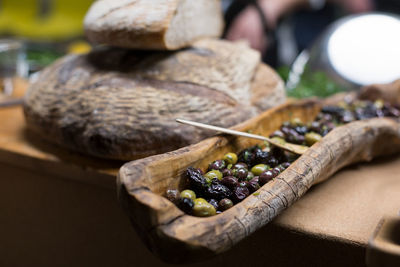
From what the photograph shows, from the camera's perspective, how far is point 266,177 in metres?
0.92

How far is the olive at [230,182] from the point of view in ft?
2.94

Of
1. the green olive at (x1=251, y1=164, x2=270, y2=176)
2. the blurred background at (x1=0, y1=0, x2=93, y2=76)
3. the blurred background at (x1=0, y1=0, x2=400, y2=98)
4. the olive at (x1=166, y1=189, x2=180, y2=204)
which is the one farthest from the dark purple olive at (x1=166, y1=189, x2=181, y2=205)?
the blurred background at (x1=0, y1=0, x2=93, y2=76)

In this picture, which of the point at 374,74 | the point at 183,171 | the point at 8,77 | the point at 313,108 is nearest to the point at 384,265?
the point at 183,171

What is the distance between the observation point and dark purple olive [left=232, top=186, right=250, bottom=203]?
0.86 meters

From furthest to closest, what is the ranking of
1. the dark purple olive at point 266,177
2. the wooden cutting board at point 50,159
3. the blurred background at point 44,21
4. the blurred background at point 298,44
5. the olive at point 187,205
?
the blurred background at point 44,21, the blurred background at point 298,44, the wooden cutting board at point 50,159, the dark purple olive at point 266,177, the olive at point 187,205

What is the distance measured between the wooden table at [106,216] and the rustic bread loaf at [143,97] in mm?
84

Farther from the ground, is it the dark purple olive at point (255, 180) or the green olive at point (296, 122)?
the green olive at point (296, 122)

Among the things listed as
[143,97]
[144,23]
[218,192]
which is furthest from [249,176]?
[144,23]

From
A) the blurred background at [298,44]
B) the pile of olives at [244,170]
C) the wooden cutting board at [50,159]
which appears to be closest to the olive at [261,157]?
the pile of olives at [244,170]

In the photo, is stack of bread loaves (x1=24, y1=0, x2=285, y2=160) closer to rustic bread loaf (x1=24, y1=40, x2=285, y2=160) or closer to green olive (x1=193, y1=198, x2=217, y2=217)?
rustic bread loaf (x1=24, y1=40, x2=285, y2=160)

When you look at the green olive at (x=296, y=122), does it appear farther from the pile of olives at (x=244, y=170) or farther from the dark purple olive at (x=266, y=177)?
the dark purple olive at (x=266, y=177)

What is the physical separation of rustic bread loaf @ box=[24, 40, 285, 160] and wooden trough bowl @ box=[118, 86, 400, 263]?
143mm

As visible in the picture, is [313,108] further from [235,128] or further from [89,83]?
[89,83]

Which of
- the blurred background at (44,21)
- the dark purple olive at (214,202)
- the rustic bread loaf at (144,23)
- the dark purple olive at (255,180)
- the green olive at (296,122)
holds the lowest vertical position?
the blurred background at (44,21)
